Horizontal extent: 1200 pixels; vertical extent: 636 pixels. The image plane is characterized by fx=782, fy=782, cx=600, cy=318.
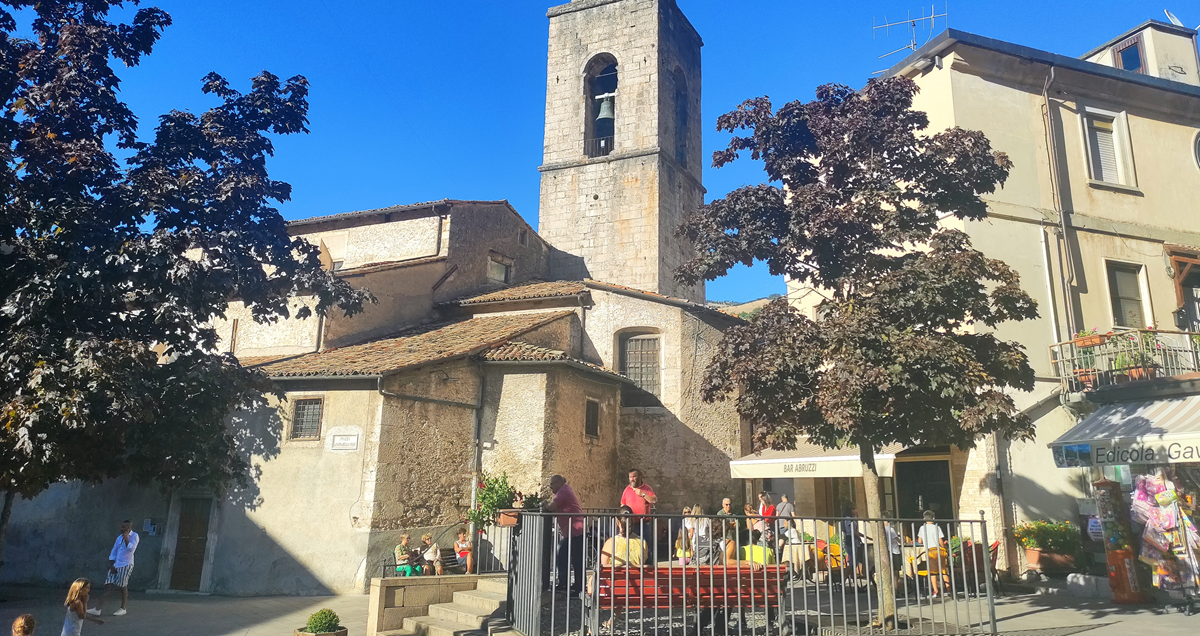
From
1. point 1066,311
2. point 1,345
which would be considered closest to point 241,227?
point 1,345

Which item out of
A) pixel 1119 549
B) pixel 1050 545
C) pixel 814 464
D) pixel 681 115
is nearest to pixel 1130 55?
pixel 681 115

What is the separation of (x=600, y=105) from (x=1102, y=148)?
1504 centimetres

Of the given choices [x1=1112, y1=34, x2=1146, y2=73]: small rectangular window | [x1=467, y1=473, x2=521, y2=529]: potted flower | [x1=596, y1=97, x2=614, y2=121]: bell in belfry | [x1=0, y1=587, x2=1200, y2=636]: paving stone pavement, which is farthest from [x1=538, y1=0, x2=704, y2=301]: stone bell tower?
[x1=0, y1=587, x2=1200, y2=636]: paving stone pavement

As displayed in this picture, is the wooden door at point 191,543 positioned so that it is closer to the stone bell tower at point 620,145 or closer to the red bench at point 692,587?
the red bench at point 692,587

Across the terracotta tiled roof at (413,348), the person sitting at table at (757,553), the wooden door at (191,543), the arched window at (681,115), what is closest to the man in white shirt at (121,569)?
the wooden door at (191,543)

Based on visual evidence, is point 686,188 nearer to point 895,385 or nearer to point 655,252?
point 655,252

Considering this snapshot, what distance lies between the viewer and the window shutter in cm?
1612

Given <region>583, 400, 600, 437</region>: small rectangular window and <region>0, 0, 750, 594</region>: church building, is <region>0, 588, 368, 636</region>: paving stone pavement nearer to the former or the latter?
<region>0, 0, 750, 594</region>: church building

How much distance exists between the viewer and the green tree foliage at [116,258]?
7.89m

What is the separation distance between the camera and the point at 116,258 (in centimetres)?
880

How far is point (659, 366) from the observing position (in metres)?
19.5

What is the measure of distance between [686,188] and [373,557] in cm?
1654

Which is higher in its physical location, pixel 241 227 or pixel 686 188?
pixel 686 188

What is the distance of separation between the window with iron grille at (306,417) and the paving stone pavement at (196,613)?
299 cm
